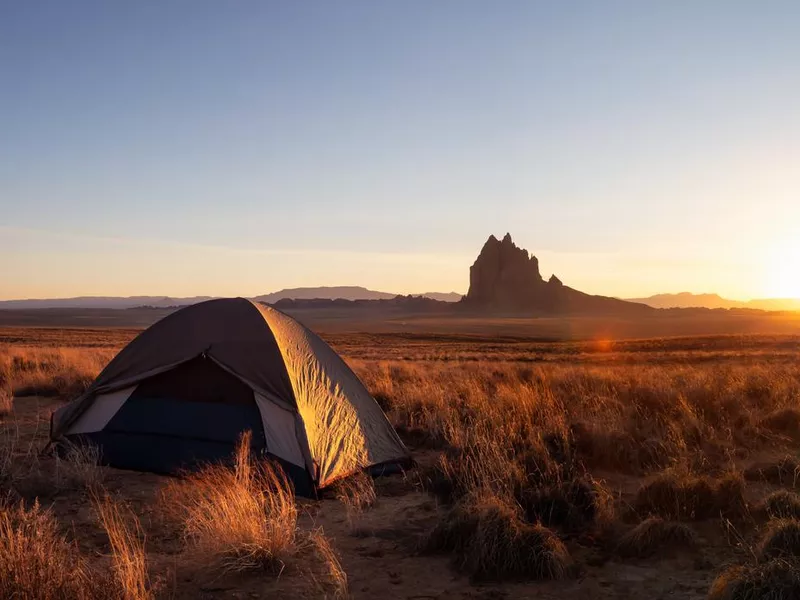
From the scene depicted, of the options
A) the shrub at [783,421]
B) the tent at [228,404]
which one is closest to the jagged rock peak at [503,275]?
the shrub at [783,421]

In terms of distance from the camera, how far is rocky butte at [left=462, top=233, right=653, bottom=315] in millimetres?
145125

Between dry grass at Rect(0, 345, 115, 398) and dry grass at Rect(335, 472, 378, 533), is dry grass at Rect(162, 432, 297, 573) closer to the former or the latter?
dry grass at Rect(335, 472, 378, 533)

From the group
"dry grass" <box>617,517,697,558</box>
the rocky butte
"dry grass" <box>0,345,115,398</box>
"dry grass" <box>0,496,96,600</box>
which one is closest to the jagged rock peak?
the rocky butte

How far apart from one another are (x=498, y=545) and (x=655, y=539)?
1370mm

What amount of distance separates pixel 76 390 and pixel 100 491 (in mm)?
7589

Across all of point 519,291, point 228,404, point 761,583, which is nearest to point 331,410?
point 228,404

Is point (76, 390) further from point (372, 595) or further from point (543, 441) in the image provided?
Result: point (372, 595)

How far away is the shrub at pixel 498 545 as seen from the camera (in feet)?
15.5

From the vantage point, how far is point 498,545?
485 cm

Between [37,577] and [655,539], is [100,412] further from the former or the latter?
[655,539]

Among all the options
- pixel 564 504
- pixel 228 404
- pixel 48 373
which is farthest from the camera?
pixel 48 373

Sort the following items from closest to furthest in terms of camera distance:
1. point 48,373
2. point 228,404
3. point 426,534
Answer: point 426,534 < point 228,404 < point 48,373

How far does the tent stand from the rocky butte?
136437 mm

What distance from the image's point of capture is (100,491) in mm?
6738
